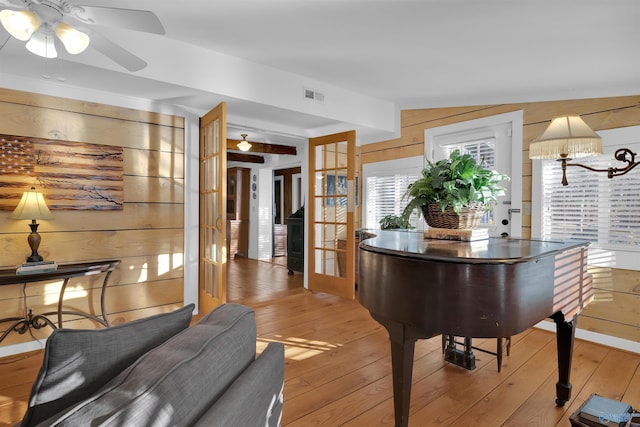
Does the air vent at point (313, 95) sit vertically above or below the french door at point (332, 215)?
above

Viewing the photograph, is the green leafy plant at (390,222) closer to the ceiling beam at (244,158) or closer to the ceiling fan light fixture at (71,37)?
the ceiling fan light fixture at (71,37)

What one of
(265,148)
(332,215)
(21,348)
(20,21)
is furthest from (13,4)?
(265,148)

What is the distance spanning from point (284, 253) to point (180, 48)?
5.80 metres

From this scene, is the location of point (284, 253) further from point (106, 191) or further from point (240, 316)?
point (240, 316)

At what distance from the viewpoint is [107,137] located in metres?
3.12

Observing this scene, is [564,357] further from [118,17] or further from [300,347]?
[118,17]

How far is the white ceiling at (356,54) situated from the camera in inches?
86.7

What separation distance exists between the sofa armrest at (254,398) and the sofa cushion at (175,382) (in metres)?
0.03

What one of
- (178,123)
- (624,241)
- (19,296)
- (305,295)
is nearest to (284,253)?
(305,295)

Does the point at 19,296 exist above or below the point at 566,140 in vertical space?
below

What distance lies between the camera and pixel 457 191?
6.42 ft

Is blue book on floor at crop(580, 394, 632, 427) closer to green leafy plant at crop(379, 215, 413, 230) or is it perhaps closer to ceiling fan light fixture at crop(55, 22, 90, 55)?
green leafy plant at crop(379, 215, 413, 230)

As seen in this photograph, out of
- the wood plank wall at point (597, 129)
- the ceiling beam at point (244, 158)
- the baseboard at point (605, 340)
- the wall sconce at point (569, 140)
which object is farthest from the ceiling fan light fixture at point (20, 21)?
the ceiling beam at point (244, 158)

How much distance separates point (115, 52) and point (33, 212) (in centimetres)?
141
